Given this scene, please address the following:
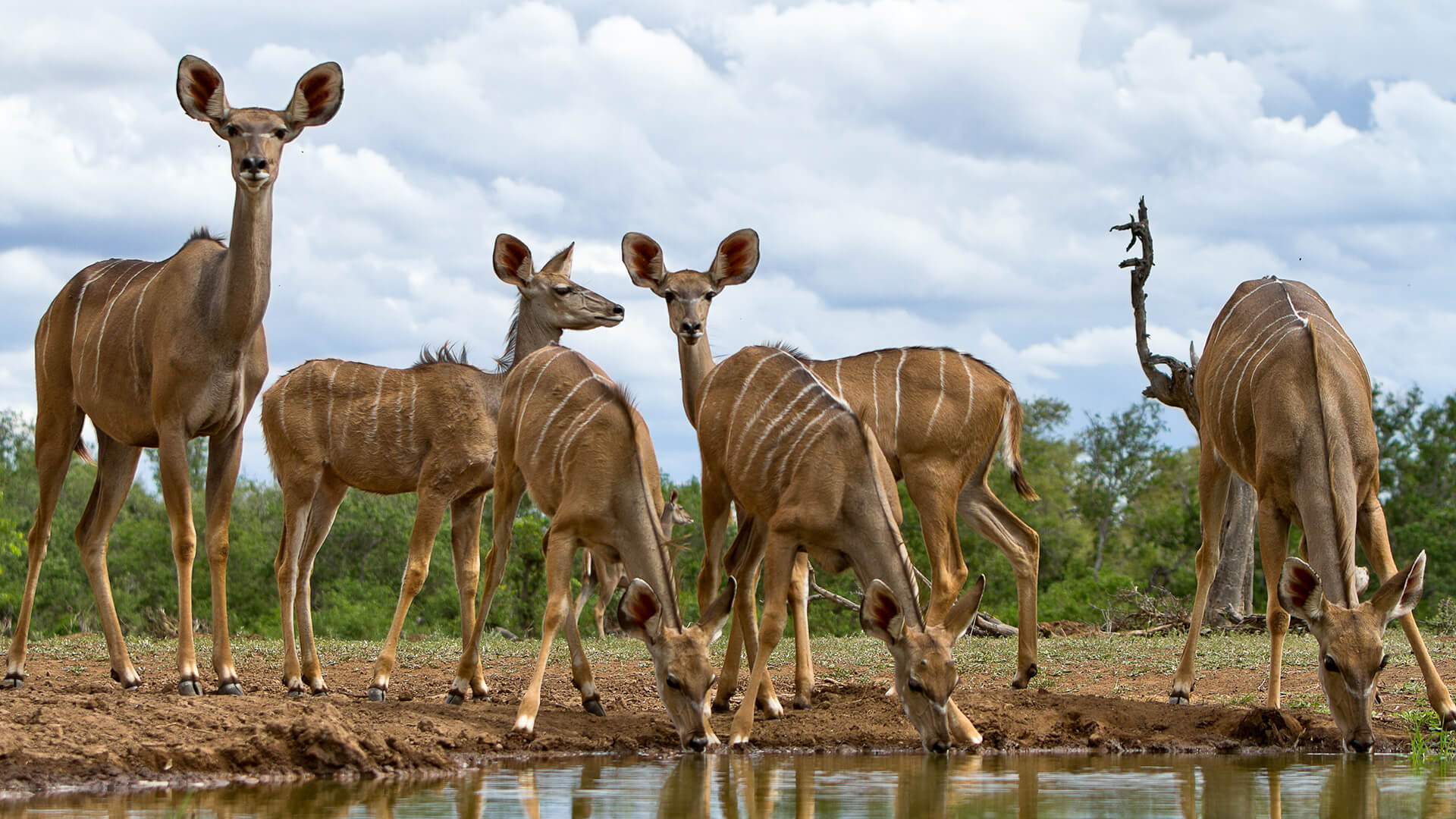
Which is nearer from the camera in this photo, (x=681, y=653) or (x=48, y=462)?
(x=681, y=653)

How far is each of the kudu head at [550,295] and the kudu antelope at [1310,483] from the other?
421cm

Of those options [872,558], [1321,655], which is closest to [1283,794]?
[1321,655]

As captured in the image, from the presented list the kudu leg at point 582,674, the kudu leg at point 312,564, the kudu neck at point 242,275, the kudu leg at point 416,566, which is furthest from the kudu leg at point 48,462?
the kudu leg at point 582,674

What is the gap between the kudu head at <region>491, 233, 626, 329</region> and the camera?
10664 mm

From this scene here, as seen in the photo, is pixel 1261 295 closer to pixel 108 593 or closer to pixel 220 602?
pixel 220 602

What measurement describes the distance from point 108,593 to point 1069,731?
607cm

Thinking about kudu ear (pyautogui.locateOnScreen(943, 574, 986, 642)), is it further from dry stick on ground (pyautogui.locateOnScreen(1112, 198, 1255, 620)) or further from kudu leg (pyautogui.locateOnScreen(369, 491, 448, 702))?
dry stick on ground (pyautogui.locateOnScreen(1112, 198, 1255, 620))

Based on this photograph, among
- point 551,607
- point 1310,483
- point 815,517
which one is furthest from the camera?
point 1310,483

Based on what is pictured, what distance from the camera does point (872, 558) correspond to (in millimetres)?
7590

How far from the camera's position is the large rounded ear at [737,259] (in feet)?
33.7

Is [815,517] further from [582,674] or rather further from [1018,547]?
[1018,547]

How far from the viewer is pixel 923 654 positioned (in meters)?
7.26

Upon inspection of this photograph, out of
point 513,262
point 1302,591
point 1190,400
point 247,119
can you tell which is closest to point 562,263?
point 513,262

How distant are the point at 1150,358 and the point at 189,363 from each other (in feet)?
42.8
